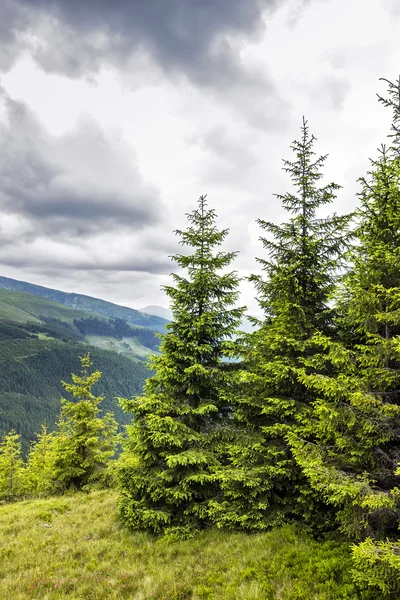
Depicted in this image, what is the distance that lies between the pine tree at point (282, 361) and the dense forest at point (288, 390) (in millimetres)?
54

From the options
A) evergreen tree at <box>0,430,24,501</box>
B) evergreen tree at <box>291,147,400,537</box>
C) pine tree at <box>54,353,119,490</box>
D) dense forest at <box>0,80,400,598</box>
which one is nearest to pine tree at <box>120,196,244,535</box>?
dense forest at <box>0,80,400,598</box>

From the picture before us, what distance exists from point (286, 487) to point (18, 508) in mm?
15959

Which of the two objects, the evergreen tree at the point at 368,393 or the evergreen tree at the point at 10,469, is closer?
the evergreen tree at the point at 368,393

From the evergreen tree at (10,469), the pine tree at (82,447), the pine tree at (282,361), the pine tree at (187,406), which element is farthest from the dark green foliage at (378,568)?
the evergreen tree at (10,469)

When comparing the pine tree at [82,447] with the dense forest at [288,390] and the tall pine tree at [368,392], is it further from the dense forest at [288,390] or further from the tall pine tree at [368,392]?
the tall pine tree at [368,392]

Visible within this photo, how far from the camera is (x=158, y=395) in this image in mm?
12539

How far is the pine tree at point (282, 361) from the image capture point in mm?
10211

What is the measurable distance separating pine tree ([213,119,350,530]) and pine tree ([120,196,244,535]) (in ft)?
3.31

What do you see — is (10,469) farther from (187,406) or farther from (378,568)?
(378,568)

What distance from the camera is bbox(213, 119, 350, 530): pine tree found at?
33.5 ft

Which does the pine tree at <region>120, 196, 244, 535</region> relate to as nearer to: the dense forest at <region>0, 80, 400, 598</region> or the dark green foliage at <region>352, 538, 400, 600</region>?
the dense forest at <region>0, 80, 400, 598</region>

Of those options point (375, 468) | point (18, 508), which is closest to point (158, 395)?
point (375, 468)

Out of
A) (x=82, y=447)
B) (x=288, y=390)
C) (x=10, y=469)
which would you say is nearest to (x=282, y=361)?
(x=288, y=390)

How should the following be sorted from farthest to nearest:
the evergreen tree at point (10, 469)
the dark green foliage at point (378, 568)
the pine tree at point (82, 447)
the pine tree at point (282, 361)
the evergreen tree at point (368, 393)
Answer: the evergreen tree at point (10, 469)
the pine tree at point (82, 447)
the pine tree at point (282, 361)
the evergreen tree at point (368, 393)
the dark green foliage at point (378, 568)
